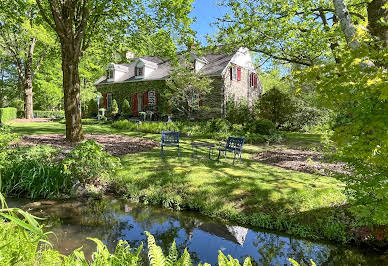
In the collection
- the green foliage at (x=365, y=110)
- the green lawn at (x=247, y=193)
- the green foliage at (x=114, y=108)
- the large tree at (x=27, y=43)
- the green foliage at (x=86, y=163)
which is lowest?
the green lawn at (x=247, y=193)

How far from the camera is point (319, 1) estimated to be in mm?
11516

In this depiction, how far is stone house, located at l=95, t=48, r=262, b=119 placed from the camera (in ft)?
78.1

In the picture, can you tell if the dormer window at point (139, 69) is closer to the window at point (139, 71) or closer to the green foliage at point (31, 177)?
the window at point (139, 71)

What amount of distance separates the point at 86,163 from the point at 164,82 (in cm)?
2053

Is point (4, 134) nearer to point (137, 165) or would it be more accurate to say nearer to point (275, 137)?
point (137, 165)

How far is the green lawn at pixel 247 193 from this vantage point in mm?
5090

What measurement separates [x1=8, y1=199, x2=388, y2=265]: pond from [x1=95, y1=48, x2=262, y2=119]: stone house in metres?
17.6

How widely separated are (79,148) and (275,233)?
202 inches

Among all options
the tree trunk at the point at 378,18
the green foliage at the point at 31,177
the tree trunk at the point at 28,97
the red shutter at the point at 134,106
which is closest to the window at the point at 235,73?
the red shutter at the point at 134,106

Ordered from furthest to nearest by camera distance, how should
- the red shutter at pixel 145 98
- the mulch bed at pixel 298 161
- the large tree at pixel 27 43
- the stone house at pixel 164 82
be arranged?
the red shutter at pixel 145 98 < the stone house at pixel 164 82 < the large tree at pixel 27 43 < the mulch bed at pixel 298 161

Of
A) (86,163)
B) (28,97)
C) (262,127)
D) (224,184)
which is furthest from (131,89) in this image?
(224,184)

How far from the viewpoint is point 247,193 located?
20.3ft

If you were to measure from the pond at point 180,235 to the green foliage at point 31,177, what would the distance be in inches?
14.9

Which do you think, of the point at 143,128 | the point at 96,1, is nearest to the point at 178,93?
the point at 143,128
